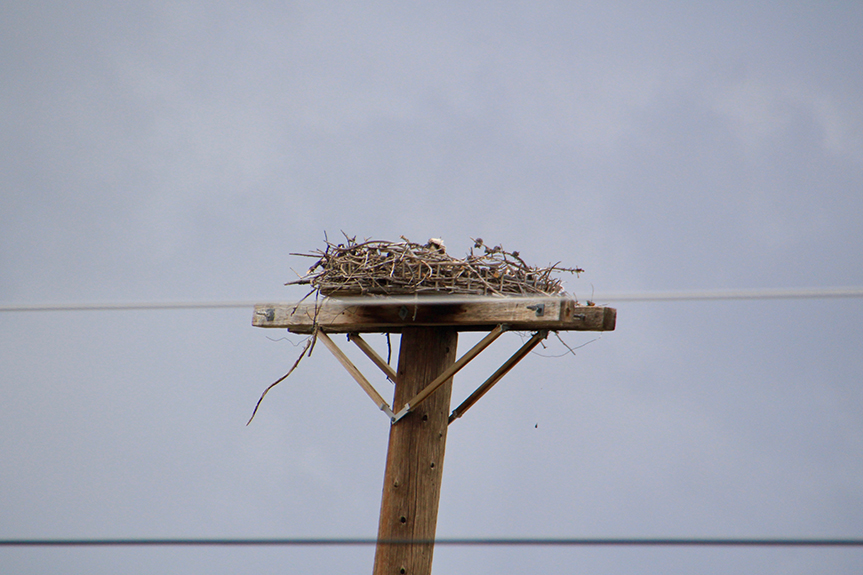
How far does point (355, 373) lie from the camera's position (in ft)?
17.1

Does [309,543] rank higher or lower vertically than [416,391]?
lower

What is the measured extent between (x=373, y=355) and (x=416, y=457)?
0.64m

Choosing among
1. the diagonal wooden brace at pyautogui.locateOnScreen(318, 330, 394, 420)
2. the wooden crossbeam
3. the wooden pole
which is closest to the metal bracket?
the wooden crossbeam

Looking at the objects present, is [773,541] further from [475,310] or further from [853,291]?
[475,310]

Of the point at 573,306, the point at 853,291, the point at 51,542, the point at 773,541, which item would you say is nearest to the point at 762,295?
the point at 853,291

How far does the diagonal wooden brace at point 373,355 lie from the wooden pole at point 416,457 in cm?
14

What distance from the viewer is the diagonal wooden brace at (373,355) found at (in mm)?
5348

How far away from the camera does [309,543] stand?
283 cm

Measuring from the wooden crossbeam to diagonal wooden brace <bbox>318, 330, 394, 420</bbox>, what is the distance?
67mm

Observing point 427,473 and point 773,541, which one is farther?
point 427,473

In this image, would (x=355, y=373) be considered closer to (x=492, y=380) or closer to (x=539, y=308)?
(x=492, y=380)

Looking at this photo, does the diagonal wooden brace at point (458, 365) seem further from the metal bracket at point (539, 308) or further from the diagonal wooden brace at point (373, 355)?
the diagonal wooden brace at point (373, 355)

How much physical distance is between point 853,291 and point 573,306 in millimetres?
1927

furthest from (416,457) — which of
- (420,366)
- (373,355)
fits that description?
(373,355)
